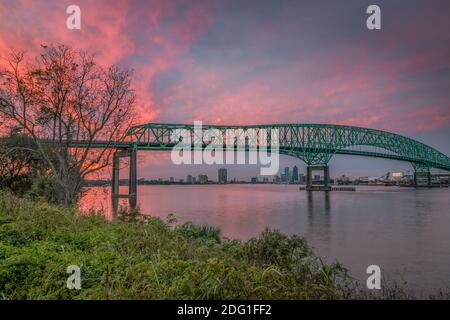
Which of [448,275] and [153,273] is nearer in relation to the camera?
[153,273]

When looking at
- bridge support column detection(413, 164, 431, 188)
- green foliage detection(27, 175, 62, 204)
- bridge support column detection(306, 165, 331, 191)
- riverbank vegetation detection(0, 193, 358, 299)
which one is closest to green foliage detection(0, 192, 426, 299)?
riverbank vegetation detection(0, 193, 358, 299)

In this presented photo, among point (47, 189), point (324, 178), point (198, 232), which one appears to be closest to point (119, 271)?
point (198, 232)

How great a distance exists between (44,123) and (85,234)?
12107 mm

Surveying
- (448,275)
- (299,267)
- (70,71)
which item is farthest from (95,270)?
(70,71)

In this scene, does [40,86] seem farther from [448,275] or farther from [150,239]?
[448,275]

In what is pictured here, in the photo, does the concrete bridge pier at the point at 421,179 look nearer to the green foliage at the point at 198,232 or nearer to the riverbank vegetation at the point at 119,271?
the green foliage at the point at 198,232

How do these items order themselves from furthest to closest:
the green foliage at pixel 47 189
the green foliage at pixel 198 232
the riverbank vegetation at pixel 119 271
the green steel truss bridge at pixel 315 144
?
the green steel truss bridge at pixel 315 144
the green foliage at pixel 47 189
the green foliage at pixel 198 232
the riverbank vegetation at pixel 119 271

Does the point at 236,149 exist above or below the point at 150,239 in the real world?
above

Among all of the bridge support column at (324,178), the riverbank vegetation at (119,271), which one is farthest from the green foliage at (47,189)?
the bridge support column at (324,178)

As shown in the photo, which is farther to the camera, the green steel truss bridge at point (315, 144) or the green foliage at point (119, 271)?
the green steel truss bridge at point (315, 144)

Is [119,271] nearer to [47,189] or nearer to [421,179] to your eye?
[47,189]

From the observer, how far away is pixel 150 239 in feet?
23.2

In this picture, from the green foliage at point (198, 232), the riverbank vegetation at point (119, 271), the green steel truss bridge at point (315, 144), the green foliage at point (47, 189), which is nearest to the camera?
the riverbank vegetation at point (119, 271)
